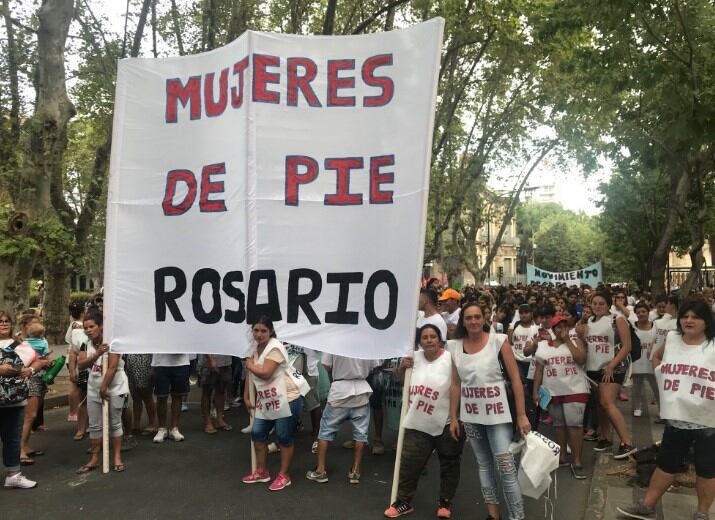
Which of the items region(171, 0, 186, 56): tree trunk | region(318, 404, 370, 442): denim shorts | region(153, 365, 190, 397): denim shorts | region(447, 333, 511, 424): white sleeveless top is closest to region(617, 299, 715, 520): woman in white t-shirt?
region(447, 333, 511, 424): white sleeveless top

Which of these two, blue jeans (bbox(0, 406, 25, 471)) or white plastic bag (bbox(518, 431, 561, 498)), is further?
blue jeans (bbox(0, 406, 25, 471))

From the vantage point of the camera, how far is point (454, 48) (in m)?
16.3

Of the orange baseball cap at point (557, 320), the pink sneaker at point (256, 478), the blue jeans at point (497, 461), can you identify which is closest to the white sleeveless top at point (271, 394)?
the pink sneaker at point (256, 478)

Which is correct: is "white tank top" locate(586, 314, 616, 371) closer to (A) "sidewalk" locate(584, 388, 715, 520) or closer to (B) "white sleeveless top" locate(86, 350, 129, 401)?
(A) "sidewalk" locate(584, 388, 715, 520)

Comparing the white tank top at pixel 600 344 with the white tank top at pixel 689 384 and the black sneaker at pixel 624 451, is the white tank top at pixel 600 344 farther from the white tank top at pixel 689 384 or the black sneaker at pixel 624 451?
the white tank top at pixel 689 384

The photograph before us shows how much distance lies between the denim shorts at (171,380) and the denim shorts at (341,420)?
7.28 ft

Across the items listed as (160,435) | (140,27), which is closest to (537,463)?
(160,435)

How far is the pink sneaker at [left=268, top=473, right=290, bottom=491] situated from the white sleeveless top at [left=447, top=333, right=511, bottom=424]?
6.16 ft

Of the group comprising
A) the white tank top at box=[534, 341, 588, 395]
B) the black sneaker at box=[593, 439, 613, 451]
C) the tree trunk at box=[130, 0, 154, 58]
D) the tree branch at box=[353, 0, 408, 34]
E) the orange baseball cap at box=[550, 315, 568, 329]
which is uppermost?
the tree branch at box=[353, 0, 408, 34]

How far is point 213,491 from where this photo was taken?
5465 millimetres

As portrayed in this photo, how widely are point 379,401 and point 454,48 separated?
40.3 feet

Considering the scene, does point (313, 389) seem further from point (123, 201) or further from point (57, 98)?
point (57, 98)

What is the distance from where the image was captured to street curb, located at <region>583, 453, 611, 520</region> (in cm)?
496

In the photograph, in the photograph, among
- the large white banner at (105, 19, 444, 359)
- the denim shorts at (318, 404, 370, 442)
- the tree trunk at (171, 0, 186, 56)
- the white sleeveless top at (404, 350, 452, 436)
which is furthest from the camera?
the tree trunk at (171, 0, 186, 56)
